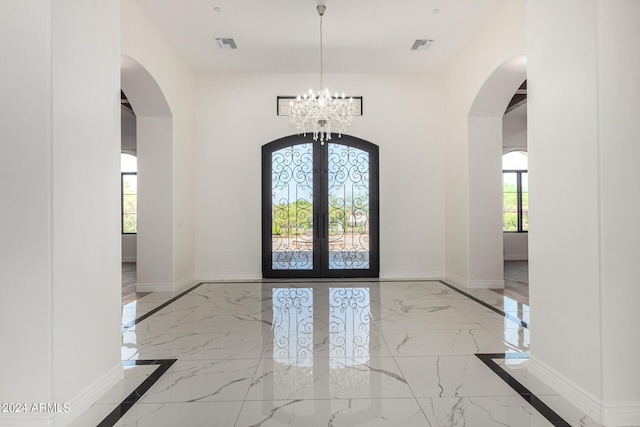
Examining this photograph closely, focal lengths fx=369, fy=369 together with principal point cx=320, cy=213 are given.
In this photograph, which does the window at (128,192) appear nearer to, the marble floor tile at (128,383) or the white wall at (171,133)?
the white wall at (171,133)

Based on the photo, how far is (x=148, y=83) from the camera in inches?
207

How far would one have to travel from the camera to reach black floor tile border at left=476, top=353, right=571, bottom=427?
2170 millimetres

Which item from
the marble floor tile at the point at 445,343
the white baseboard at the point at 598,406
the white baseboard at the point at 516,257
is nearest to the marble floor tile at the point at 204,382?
the marble floor tile at the point at 445,343

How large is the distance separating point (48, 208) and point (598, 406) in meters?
3.32

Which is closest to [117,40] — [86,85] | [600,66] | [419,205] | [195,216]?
[86,85]

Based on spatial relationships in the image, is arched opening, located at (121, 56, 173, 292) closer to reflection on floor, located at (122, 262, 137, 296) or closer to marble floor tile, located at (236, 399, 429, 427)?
reflection on floor, located at (122, 262, 137, 296)

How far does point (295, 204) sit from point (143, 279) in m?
2.90

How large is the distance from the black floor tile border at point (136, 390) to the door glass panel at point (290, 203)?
4030mm

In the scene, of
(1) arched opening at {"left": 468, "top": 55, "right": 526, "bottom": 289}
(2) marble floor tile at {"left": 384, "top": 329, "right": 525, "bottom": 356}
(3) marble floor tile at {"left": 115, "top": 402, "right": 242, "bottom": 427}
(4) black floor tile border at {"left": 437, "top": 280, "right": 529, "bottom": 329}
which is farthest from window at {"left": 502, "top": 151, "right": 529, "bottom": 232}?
(3) marble floor tile at {"left": 115, "top": 402, "right": 242, "bottom": 427}

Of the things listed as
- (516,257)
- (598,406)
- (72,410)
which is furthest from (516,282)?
(72,410)

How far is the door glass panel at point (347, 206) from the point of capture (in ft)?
23.2

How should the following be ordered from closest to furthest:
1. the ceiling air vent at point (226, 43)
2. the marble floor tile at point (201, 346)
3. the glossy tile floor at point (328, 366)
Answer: the glossy tile floor at point (328, 366), the marble floor tile at point (201, 346), the ceiling air vent at point (226, 43)

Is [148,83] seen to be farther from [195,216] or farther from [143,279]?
[143,279]

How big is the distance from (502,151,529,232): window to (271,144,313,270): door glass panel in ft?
21.1
